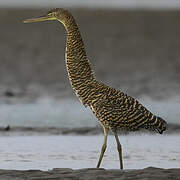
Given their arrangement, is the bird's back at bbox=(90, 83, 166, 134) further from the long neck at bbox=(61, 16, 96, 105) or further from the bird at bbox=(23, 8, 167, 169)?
the long neck at bbox=(61, 16, 96, 105)

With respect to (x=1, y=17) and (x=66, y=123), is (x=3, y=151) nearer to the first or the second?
(x=66, y=123)

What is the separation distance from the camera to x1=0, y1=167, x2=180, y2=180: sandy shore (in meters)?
7.56

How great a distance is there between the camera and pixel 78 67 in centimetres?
926

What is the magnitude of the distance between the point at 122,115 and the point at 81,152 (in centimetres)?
125

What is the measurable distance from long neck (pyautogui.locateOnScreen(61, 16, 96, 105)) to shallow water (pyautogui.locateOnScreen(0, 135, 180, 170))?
84 centimetres

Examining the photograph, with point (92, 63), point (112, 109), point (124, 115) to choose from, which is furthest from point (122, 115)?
point (92, 63)

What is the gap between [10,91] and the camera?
15852 millimetres

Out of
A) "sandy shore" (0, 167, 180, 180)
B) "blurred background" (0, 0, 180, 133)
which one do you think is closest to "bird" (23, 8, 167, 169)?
"sandy shore" (0, 167, 180, 180)

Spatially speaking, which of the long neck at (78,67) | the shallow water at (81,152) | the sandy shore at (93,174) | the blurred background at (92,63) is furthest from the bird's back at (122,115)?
the blurred background at (92,63)

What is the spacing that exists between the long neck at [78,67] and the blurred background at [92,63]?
2.71 meters

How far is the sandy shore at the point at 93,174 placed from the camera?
298 inches

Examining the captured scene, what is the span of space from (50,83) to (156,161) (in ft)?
25.9

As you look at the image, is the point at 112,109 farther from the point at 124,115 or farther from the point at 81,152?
the point at 81,152

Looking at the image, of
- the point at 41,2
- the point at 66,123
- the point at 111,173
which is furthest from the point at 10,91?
the point at 41,2
